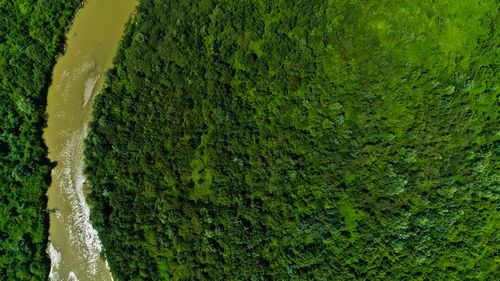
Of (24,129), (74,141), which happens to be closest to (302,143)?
(74,141)

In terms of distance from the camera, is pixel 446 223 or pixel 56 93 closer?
pixel 446 223

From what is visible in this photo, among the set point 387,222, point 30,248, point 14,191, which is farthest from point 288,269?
point 14,191

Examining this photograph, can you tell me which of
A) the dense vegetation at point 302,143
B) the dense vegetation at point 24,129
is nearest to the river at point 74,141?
the dense vegetation at point 24,129

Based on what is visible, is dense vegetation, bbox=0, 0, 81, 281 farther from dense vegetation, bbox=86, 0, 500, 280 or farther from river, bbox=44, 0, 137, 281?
dense vegetation, bbox=86, 0, 500, 280

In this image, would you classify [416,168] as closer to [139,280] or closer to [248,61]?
[248,61]

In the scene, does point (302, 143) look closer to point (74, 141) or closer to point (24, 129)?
point (74, 141)

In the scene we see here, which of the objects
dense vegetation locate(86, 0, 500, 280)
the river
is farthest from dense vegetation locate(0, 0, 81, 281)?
dense vegetation locate(86, 0, 500, 280)

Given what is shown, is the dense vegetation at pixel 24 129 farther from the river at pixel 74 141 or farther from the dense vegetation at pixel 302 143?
the dense vegetation at pixel 302 143
